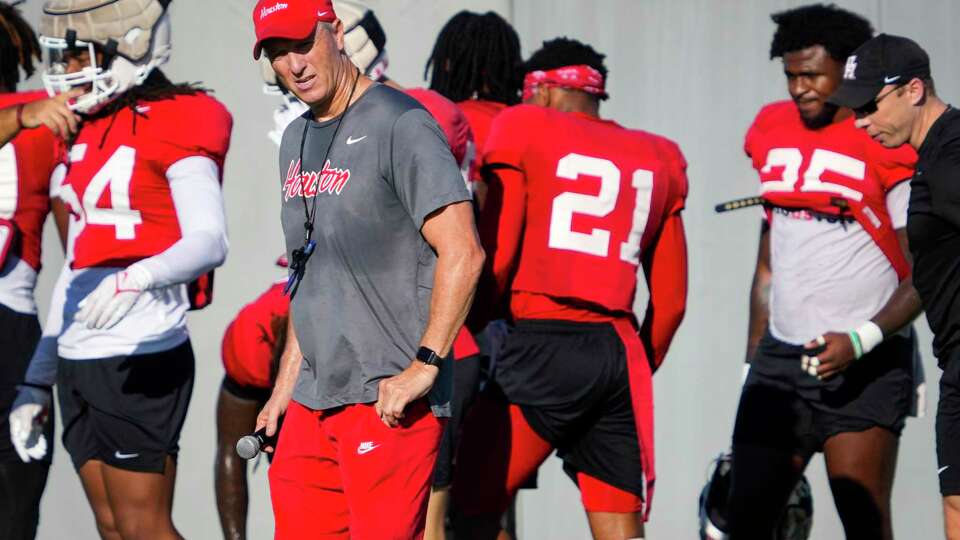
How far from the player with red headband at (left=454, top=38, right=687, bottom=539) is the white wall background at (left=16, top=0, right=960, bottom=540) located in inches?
69.6

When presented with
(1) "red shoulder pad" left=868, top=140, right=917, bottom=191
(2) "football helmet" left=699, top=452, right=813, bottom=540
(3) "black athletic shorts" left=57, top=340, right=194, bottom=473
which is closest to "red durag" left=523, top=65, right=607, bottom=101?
(1) "red shoulder pad" left=868, top=140, right=917, bottom=191

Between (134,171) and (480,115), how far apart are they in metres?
1.26

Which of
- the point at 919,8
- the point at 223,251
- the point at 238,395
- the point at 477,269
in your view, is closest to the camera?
the point at 477,269

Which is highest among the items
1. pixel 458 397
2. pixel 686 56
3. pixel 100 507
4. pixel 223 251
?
pixel 686 56

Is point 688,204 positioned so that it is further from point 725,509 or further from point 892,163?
point 892,163

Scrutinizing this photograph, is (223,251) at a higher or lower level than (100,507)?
higher

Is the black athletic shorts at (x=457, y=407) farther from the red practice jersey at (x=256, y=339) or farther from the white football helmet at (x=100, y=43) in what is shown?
the white football helmet at (x=100, y=43)

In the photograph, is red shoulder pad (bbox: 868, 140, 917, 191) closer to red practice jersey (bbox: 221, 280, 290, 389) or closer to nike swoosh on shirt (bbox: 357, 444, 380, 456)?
red practice jersey (bbox: 221, 280, 290, 389)

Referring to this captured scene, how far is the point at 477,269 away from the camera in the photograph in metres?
3.61

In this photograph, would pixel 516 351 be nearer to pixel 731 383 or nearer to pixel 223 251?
pixel 223 251

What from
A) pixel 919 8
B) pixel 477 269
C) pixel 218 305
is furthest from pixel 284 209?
pixel 919 8

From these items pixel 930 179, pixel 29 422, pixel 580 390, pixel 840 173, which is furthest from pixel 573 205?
pixel 29 422

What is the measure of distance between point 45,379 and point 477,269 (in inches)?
80.6

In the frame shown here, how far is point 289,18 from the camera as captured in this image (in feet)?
12.2
